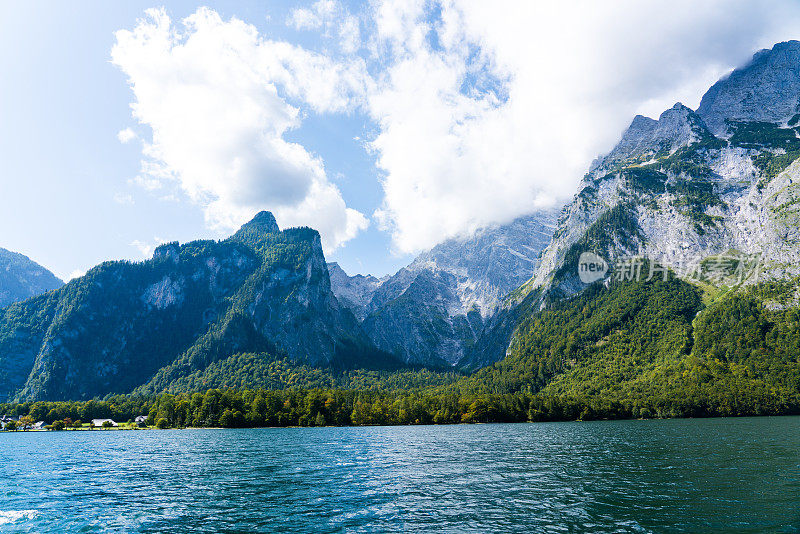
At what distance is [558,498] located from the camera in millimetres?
43344

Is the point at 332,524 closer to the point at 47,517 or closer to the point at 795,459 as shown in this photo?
the point at 47,517

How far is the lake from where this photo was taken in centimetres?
3562

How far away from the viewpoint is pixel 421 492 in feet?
157

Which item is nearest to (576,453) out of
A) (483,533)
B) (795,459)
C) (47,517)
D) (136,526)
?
(795,459)

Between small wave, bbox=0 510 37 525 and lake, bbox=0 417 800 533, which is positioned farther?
small wave, bbox=0 510 37 525

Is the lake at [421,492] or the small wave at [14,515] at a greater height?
the lake at [421,492]

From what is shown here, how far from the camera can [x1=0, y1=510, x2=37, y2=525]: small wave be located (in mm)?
39531

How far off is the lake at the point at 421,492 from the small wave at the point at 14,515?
0.88 feet

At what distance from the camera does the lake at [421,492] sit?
35.6 meters

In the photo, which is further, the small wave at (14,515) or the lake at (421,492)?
the small wave at (14,515)

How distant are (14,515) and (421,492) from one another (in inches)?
1617

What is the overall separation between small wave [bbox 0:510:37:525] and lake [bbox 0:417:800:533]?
27cm

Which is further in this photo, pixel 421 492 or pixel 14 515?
pixel 421 492

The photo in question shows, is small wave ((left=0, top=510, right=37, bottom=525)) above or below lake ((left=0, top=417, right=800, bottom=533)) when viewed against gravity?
below
